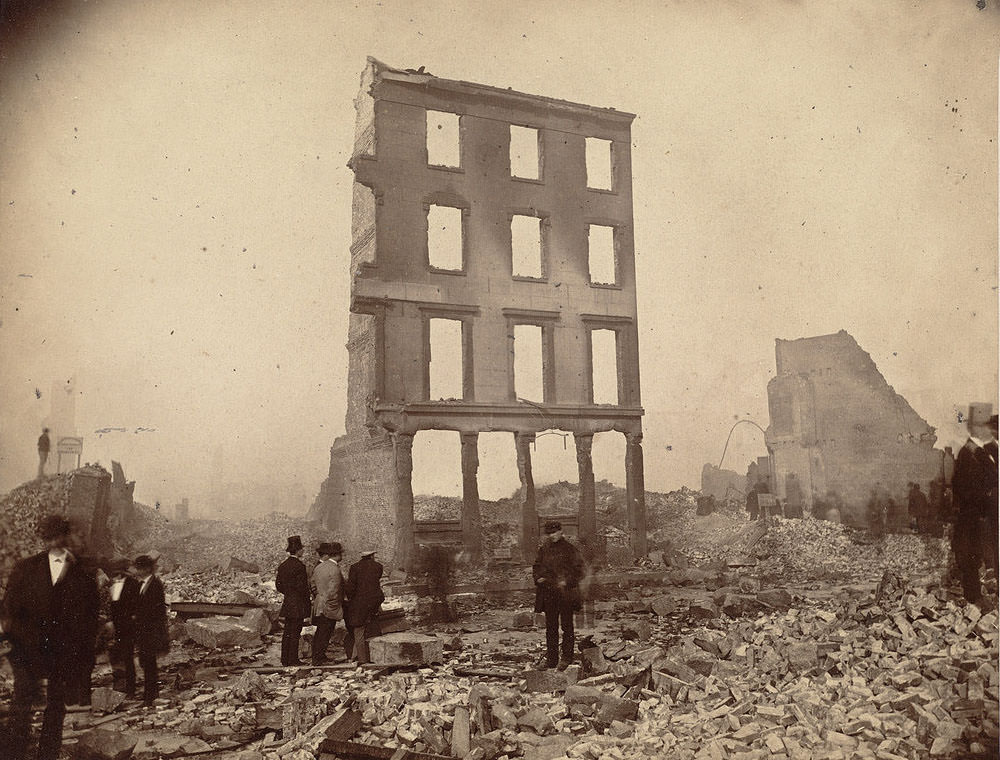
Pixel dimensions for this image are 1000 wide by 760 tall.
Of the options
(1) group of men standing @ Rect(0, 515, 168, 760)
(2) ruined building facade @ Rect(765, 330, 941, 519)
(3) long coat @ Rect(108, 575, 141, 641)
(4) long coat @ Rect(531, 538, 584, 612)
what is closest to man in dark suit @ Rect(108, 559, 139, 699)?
(3) long coat @ Rect(108, 575, 141, 641)

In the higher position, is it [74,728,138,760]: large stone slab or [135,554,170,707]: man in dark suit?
[135,554,170,707]: man in dark suit

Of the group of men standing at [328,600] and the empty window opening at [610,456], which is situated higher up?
the empty window opening at [610,456]

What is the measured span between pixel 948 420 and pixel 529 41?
491 cm

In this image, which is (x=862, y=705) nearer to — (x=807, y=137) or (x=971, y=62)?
(x=807, y=137)

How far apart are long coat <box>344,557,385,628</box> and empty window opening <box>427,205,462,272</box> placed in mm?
3024

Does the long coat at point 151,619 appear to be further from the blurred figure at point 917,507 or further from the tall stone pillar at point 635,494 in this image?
the blurred figure at point 917,507

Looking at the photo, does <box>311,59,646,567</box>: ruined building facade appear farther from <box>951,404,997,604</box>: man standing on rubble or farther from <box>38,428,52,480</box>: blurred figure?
<box>951,404,997,604</box>: man standing on rubble

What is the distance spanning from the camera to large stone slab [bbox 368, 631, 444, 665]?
5789 millimetres

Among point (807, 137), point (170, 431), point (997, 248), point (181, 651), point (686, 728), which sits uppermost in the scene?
point (807, 137)

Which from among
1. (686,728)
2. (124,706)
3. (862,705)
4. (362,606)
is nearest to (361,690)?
(362,606)

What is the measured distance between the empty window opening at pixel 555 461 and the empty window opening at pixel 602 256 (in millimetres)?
1818

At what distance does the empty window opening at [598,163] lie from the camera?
7.06 meters

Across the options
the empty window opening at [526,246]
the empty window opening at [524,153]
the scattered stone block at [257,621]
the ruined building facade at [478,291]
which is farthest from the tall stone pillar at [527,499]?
the scattered stone block at [257,621]

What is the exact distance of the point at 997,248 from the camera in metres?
6.90
